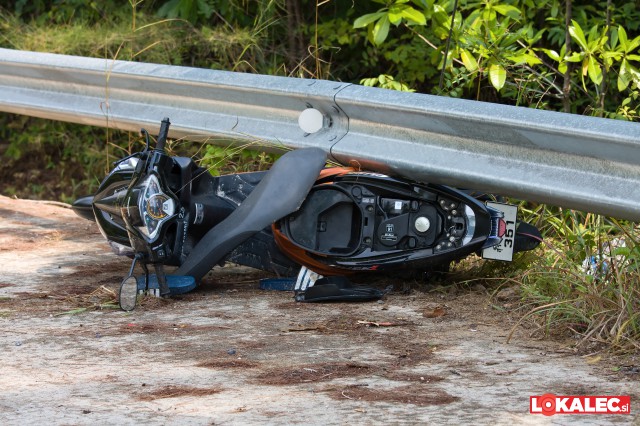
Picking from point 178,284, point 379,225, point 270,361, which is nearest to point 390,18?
point 379,225

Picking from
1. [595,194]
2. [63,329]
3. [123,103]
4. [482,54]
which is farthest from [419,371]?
[123,103]

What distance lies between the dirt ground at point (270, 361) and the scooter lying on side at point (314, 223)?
0.16 m

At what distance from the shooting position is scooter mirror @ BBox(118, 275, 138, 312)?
430 centimetres

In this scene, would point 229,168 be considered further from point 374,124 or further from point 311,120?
point 374,124

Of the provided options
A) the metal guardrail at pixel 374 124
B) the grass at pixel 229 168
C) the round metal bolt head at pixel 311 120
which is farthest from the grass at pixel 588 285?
the round metal bolt head at pixel 311 120

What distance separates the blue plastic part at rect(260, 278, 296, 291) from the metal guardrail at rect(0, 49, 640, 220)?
615mm

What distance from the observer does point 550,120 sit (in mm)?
4070

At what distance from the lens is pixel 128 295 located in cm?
432

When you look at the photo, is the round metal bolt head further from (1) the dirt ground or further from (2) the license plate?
(2) the license plate

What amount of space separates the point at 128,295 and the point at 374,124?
1.35 metres

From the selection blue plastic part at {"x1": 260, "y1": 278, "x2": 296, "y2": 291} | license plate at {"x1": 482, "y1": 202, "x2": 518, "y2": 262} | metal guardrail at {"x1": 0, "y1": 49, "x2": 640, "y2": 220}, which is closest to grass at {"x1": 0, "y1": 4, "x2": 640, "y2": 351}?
license plate at {"x1": 482, "y1": 202, "x2": 518, "y2": 262}

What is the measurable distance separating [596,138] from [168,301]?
187 cm

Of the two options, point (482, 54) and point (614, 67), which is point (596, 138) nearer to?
point (482, 54)

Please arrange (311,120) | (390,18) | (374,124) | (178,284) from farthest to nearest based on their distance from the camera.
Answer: (390,18) → (311,120) → (374,124) → (178,284)
